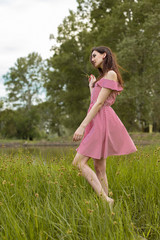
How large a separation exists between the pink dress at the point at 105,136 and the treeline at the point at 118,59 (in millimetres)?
16980

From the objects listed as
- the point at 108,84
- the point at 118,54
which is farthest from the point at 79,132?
the point at 118,54

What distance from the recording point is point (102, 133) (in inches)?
122

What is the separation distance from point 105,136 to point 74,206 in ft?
2.71

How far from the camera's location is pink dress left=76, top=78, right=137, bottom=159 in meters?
3.01

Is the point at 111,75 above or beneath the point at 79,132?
above

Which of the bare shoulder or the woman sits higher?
the bare shoulder

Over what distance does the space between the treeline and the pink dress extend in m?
17.0

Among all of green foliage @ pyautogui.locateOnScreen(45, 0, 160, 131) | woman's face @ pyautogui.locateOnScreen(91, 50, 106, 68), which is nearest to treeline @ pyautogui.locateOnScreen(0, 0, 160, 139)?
green foliage @ pyautogui.locateOnScreen(45, 0, 160, 131)

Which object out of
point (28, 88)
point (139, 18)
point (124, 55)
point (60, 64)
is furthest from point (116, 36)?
point (28, 88)

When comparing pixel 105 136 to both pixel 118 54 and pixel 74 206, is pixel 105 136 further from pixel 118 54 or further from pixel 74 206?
pixel 118 54

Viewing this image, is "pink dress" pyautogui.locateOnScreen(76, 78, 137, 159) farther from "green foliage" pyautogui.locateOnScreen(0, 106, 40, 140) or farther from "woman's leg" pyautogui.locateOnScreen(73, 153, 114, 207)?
"green foliage" pyautogui.locateOnScreen(0, 106, 40, 140)

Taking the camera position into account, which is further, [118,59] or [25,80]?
[25,80]

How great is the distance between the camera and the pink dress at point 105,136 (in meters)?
3.01

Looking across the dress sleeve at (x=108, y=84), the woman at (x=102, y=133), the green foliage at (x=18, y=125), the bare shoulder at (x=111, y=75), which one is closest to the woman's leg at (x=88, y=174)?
the woman at (x=102, y=133)
